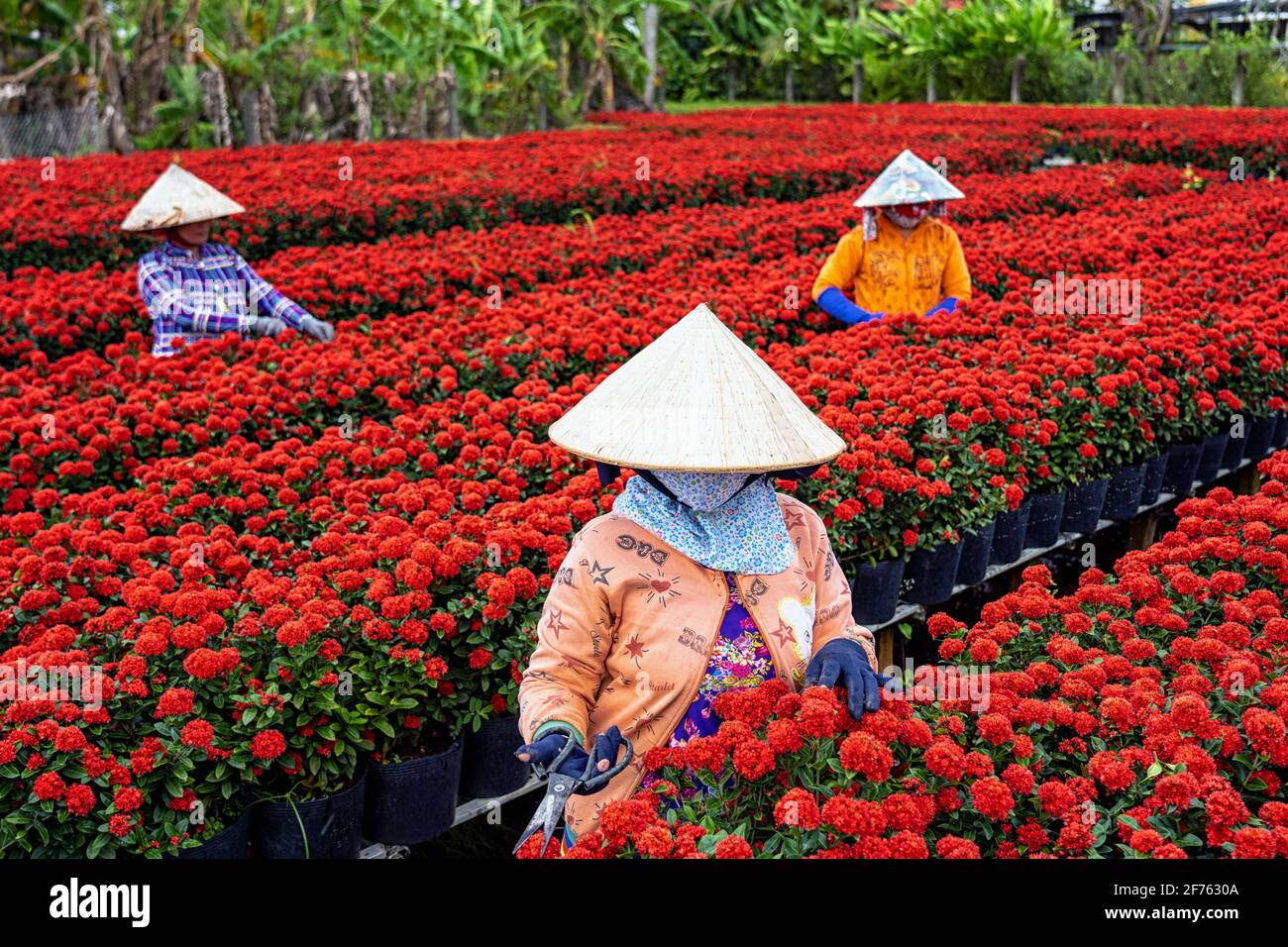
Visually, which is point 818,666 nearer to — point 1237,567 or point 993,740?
point 993,740

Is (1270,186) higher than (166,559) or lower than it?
higher

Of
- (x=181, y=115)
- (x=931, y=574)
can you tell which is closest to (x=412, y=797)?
(x=931, y=574)

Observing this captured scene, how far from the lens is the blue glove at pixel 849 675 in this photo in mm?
2141

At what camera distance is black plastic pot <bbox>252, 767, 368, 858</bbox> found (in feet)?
9.75

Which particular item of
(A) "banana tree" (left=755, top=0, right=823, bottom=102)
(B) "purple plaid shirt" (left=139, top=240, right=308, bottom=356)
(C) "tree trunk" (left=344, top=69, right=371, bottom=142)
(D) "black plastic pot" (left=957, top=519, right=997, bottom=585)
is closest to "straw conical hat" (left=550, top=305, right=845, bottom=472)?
(D) "black plastic pot" (left=957, top=519, right=997, bottom=585)

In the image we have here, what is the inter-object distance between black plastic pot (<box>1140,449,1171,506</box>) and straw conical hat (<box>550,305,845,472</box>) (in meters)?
3.49

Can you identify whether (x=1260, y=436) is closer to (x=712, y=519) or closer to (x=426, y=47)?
(x=712, y=519)

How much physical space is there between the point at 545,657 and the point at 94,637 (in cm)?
152

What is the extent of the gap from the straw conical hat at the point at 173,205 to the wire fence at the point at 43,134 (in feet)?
50.5

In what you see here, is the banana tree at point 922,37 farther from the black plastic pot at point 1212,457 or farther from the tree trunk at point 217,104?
the black plastic pot at point 1212,457

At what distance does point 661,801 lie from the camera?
2.16 meters

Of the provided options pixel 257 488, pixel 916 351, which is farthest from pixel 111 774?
pixel 916 351

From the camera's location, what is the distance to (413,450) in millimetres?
4438

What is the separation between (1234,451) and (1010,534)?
1.92 m
